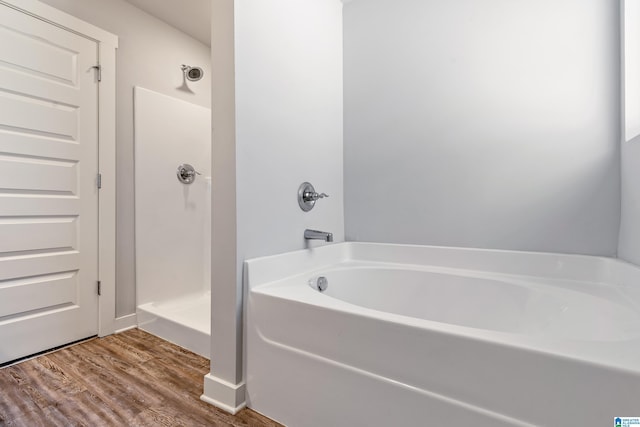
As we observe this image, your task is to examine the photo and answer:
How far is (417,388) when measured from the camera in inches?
33.4

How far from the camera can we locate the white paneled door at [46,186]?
1596mm

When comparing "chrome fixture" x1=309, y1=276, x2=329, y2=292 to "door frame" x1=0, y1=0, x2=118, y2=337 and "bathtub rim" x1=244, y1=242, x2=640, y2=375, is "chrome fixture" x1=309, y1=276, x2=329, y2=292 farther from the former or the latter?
"door frame" x1=0, y1=0, x2=118, y2=337

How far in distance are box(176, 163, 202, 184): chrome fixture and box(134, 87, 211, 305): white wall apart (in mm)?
37

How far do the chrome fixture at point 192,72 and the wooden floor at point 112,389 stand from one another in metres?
2.00

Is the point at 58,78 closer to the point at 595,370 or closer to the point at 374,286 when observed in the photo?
the point at 374,286

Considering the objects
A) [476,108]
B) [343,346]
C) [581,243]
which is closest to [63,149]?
[343,346]

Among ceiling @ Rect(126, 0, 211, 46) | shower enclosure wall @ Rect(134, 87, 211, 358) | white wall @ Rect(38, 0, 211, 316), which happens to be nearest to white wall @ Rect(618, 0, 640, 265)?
shower enclosure wall @ Rect(134, 87, 211, 358)

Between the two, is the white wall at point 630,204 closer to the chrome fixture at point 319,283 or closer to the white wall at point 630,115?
the white wall at point 630,115

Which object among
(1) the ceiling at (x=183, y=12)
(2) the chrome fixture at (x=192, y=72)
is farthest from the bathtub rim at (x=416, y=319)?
(1) the ceiling at (x=183, y=12)

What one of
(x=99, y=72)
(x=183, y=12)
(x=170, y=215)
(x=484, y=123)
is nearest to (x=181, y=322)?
(x=170, y=215)

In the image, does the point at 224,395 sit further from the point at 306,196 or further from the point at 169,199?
the point at 169,199

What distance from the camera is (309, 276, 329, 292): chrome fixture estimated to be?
1.48 meters

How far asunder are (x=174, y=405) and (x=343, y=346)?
829 millimetres

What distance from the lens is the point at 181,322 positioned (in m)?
1.85
